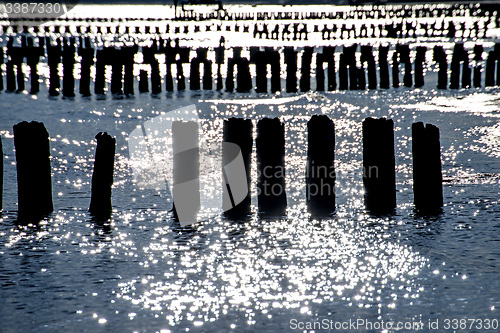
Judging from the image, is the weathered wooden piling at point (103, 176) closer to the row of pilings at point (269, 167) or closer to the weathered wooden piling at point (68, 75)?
the row of pilings at point (269, 167)

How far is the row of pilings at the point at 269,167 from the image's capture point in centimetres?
1016

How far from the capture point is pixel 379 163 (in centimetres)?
1025

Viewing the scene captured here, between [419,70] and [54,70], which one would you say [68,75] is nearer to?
[54,70]

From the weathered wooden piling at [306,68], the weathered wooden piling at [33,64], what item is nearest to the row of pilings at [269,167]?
the weathered wooden piling at [306,68]

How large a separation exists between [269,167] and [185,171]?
3.84 feet

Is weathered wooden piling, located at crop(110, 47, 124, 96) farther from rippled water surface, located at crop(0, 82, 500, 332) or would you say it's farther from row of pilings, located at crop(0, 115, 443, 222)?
row of pilings, located at crop(0, 115, 443, 222)

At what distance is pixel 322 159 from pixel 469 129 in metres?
8.54

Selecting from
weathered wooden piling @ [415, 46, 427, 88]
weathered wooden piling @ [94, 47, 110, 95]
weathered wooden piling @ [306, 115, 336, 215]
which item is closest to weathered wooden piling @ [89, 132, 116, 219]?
weathered wooden piling @ [306, 115, 336, 215]

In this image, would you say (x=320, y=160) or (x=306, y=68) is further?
(x=306, y=68)

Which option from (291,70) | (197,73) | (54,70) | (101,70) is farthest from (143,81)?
(291,70)

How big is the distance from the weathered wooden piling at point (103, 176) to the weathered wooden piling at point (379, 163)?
10.8 feet

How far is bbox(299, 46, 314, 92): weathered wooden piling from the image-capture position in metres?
25.7

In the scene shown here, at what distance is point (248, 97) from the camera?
25.4m

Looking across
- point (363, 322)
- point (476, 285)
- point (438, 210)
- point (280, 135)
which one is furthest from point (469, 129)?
point (363, 322)
